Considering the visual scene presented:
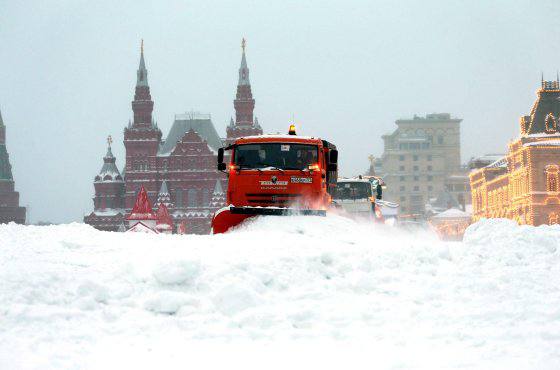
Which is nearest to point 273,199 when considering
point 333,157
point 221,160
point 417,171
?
point 221,160

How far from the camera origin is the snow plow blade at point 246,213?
55.5 ft

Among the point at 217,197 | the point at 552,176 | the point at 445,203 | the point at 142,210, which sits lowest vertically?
the point at 142,210

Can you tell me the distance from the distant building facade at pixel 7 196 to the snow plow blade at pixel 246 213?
514ft

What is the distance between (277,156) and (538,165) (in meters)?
65.9

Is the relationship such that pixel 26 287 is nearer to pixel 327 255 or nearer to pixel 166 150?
pixel 327 255

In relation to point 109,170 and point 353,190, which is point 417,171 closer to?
point 109,170

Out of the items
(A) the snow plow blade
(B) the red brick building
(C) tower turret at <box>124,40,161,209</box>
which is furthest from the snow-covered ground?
(C) tower turret at <box>124,40,161,209</box>

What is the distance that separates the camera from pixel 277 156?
711 inches

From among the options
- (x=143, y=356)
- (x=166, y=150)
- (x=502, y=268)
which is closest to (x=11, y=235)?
(x=143, y=356)

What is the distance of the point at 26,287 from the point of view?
9.41 metres

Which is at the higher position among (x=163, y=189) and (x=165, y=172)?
(x=165, y=172)

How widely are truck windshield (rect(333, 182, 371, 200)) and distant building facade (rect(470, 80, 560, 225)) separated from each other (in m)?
53.3

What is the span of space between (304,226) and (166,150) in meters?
93.8

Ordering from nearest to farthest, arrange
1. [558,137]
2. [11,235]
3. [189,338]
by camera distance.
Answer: [189,338] → [11,235] → [558,137]
